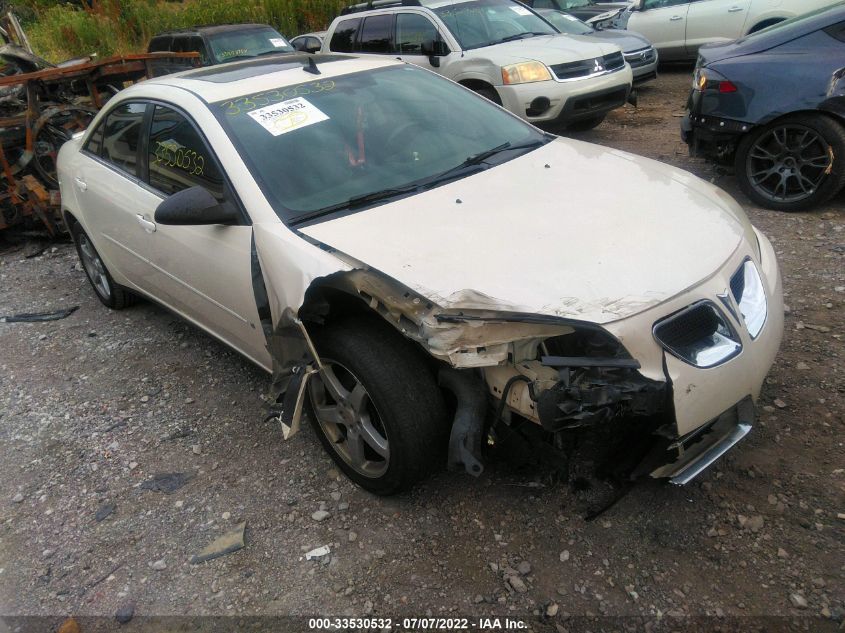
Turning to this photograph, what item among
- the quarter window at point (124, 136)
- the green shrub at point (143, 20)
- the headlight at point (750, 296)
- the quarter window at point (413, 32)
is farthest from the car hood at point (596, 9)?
the headlight at point (750, 296)

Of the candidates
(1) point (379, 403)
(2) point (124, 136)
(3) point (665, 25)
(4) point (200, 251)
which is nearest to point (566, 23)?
(3) point (665, 25)

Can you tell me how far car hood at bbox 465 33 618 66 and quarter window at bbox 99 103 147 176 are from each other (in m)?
4.29

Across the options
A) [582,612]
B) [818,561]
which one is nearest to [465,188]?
[582,612]

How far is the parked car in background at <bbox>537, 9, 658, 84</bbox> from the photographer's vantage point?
29.0 ft

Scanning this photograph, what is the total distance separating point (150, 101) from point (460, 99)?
1.71m

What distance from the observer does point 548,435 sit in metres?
2.33

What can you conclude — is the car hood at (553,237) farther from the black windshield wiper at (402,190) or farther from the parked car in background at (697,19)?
the parked car in background at (697,19)

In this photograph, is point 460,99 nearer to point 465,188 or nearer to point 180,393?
point 465,188

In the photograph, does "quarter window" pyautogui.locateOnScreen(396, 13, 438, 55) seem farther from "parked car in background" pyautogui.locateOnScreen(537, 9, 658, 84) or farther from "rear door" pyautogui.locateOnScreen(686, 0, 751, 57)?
"rear door" pyautogui.locateOnScreen(686, 0, 751, 57)

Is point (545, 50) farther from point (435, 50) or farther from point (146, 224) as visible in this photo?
point (146, 224)

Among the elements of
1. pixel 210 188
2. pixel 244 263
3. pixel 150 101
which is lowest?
pixel 244 263

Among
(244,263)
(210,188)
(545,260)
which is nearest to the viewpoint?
(545,260)

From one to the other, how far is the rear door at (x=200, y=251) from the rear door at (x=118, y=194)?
0.14 m

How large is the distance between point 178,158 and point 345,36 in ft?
20.4
